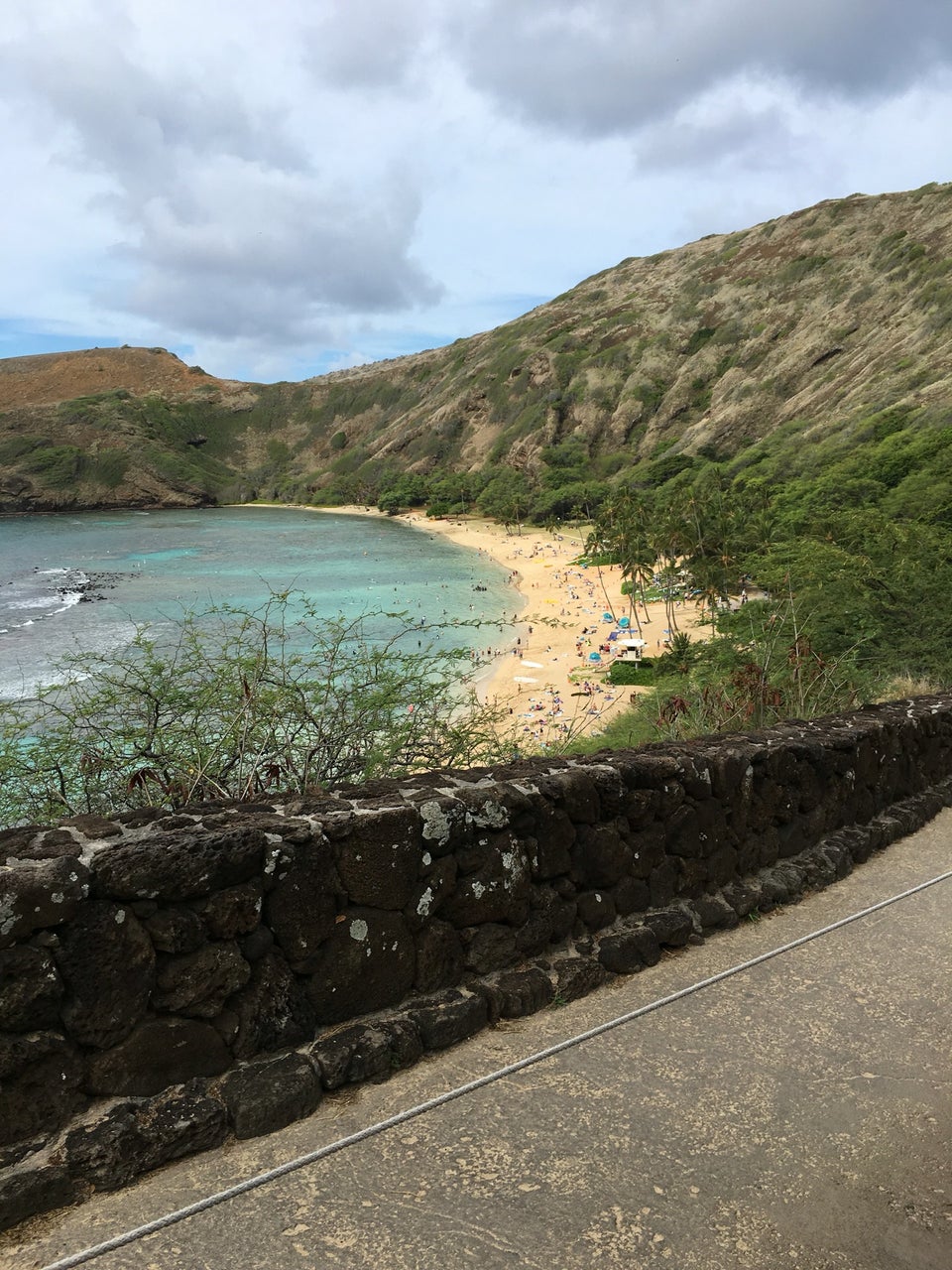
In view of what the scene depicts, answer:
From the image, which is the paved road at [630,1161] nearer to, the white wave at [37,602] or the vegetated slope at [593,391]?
the vegetated slope at [593,391]

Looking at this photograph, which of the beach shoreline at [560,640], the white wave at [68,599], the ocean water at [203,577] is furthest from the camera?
the white wave at [68,599]

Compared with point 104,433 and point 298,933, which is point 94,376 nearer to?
point 104,433

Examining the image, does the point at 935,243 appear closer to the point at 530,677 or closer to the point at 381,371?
the point at 530,677

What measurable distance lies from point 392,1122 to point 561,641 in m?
37.2

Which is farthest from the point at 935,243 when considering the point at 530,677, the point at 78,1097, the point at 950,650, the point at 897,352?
the point at 78,1097

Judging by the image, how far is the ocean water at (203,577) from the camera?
137 ft

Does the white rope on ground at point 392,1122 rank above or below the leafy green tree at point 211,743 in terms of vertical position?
below

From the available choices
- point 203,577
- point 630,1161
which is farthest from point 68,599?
point 630,1161

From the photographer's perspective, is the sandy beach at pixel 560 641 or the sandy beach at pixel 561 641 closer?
the sandy beach at pixel 560 641

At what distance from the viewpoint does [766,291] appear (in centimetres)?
11181

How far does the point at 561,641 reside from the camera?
40.6 meters

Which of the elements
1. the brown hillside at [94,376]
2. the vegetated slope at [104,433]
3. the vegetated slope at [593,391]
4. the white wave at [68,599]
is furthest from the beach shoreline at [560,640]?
the brown hillside at [94,376]

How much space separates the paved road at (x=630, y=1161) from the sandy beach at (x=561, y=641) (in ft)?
20.7

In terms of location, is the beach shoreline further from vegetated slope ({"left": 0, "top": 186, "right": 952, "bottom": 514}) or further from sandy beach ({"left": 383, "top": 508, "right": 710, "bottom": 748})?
vegetated slope ({"left": 0, "top": 186, "right": 952, "bottom": 514})
